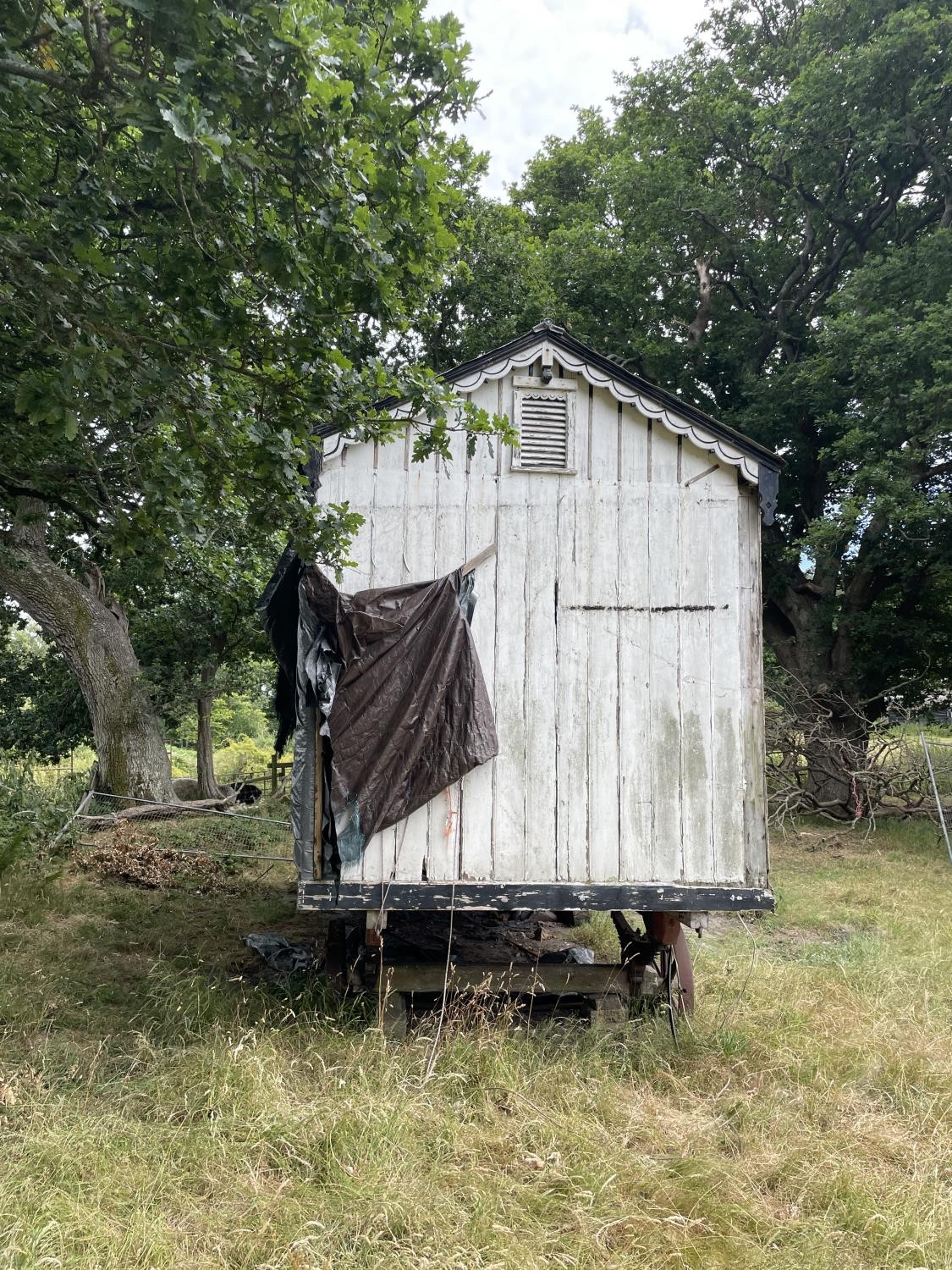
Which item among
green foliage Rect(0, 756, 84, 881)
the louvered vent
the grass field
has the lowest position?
the grass field

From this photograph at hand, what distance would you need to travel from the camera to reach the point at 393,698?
→ 16.1 feet

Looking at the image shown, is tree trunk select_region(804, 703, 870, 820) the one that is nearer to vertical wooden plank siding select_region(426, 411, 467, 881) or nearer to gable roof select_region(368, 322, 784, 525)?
gable roof select_region(368, 322, 784, 525)

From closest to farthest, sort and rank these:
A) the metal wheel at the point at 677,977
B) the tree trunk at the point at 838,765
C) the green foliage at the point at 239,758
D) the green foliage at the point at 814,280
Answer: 1. the metal wheel at the point at 677,977
2. the green foliage at the point at 814,280
3. the tree trunk at the point at 838,765
4. the green foliage at the point at 239,758

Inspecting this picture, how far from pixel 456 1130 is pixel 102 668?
9.72 metres

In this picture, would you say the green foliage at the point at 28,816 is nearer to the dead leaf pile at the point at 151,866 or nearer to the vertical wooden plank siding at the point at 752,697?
the dead leaf pile at the point at 151,866

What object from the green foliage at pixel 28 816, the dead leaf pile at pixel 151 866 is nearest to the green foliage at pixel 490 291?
the green foliage at pixel 28 816

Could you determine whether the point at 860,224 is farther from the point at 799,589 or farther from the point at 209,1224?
the point at 209,1224

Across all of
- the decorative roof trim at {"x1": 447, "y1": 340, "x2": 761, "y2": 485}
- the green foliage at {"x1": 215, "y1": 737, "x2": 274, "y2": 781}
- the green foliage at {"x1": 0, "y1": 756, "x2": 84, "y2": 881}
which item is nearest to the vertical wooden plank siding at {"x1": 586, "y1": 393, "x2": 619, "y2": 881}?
the decorative roof trim at {"x1": 447, "y1": 340, "x2": 761, "y2": 485}

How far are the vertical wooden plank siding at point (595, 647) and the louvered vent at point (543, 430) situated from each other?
3.5 inches

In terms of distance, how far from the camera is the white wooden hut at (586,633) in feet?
15.8

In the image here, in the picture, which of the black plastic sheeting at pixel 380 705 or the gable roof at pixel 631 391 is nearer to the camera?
the black plastic sheeting at pixel 380 705

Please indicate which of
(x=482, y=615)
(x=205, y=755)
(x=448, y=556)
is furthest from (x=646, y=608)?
(x=205, y=755)

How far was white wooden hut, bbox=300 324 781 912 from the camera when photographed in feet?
15.8

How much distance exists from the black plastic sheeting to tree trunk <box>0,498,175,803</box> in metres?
8.05
